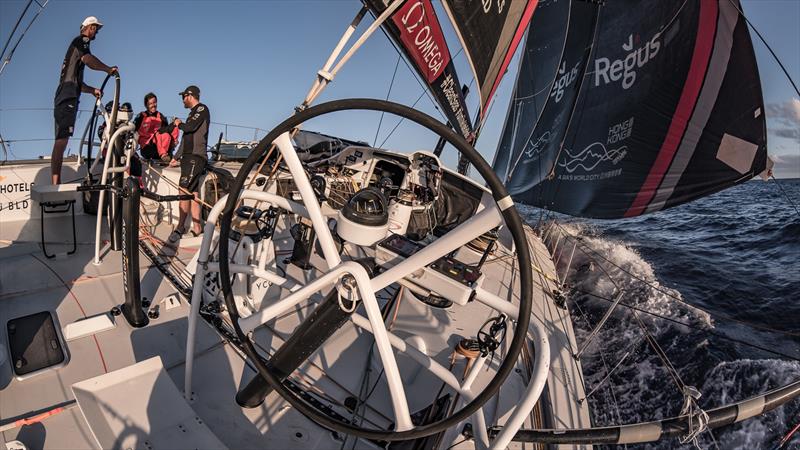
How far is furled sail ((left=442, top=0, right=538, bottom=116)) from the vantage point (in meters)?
5.66

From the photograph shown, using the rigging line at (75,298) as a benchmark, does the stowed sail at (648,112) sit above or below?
above

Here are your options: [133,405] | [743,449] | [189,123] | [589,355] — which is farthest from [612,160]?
[133,405]

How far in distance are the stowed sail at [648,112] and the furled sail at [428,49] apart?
2.46 m

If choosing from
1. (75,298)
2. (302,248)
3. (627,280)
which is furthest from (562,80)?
(75,298)

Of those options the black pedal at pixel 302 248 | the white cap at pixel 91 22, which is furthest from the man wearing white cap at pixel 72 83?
the black pedal at pixel 302 248

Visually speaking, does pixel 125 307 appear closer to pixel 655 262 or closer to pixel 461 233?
pixel 461 233

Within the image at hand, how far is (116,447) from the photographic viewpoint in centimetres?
181

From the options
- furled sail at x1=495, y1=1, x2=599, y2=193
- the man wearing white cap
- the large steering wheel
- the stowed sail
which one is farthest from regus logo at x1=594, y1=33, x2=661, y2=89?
the man wearing white cap

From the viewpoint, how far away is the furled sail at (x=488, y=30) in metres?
5.66

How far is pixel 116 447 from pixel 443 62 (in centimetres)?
623

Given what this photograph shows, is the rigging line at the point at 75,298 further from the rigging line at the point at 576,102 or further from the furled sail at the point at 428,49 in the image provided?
the rigging line at the point at 576,102

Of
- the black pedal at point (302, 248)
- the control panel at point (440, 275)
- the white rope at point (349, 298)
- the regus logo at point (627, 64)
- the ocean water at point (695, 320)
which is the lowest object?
the ocean water at point (695, 320)

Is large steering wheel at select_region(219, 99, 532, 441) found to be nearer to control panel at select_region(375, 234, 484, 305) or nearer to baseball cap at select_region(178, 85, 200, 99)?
control panel at select_region(375, 234, 484, 305)

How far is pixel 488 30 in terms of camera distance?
6414mm
